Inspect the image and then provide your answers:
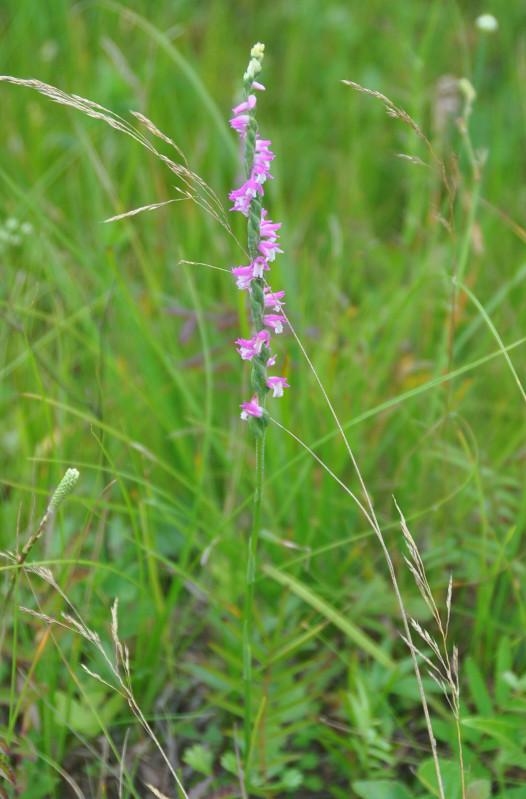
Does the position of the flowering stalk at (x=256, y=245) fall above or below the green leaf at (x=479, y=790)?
above

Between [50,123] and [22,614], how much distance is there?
2.23 m

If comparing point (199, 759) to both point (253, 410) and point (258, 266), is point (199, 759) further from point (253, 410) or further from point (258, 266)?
point (258, 266)

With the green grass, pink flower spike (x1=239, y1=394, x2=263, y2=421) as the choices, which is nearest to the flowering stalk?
pink flower spike (x1=239, y1=394, x2=263, y2=421)

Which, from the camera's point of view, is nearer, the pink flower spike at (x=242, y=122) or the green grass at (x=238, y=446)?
the pink flower spike at (x=242, y=122)

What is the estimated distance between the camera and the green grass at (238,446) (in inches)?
52.6

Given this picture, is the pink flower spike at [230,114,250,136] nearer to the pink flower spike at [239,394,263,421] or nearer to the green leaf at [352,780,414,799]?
the pink flower spike at [239,394,263,421]

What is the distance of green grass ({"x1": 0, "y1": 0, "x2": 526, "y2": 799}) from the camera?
1336 millimetres

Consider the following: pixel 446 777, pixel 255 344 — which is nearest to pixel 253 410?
pixel 255 344

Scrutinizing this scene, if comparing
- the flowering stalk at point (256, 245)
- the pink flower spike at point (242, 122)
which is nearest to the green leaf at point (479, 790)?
the flowering stalk at point (256, 245)

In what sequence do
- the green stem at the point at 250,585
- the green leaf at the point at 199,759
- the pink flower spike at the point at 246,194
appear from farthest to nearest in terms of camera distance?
the green leaf at the point at 199,759 → the green stem at the point at 250,585 → the pink flower spike at the point at 246,194

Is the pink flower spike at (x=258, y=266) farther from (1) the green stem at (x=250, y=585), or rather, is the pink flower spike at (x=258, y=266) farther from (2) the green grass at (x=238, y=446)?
(2) the green grass at (x=238, y=446)

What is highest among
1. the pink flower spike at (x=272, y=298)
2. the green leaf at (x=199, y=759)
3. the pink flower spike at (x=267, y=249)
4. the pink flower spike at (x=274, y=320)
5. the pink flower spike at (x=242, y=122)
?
the pink flower spike at (x=242, y=122)

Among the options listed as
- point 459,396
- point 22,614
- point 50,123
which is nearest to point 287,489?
point 459,396

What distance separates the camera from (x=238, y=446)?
1745mm
